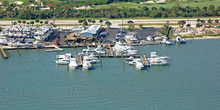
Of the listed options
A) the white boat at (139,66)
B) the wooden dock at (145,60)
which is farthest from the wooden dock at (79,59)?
the wooden dock at (145,60)

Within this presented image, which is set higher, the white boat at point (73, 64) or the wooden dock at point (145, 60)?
the white boat at point (73, 64)

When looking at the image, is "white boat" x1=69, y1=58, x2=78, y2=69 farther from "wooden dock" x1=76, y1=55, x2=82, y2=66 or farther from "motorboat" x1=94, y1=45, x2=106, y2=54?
"motorboat" x1=94, y1=45, x2=106, y2=54

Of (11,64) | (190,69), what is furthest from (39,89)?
(190,69)

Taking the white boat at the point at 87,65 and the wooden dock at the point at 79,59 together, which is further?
the wooden dock at the point at 79,59

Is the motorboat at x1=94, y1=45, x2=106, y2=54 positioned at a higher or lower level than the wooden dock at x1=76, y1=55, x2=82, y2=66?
higher

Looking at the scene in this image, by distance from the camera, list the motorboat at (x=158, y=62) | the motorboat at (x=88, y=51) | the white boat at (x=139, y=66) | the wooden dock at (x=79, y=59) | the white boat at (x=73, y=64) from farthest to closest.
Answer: the motorboat at (x=88, y=51), the wooden dock at (x=79, y=59), the motorboat at (x=158, y=62), the white boat at (x=73, y=64), the white boat at (x=139, y=66)

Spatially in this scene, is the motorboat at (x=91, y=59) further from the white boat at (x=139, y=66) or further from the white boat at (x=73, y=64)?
the white boat at (x=139, y=66)

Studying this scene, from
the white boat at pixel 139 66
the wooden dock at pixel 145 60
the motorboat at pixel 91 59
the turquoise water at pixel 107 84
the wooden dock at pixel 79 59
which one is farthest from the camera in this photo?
the motorboat at pixel 91 59

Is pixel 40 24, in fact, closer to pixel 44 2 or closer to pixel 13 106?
pixel 44 2

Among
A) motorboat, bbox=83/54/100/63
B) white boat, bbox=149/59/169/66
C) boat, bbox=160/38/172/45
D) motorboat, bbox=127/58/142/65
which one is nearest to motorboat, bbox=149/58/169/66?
white boat, bbox=149/59/169/66
